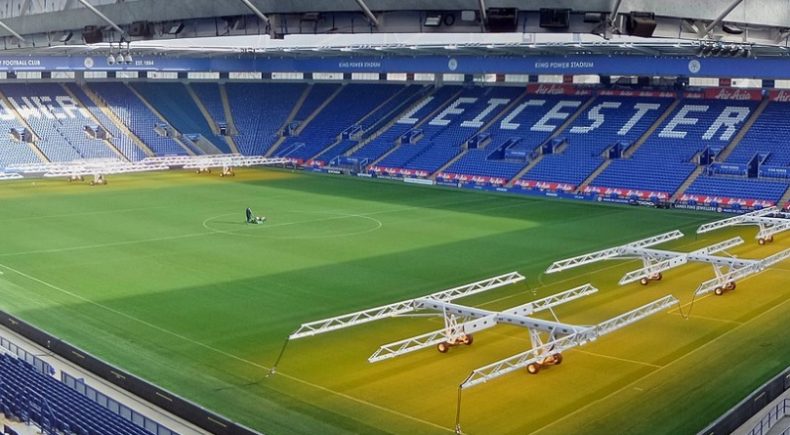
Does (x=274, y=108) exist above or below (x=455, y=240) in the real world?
above

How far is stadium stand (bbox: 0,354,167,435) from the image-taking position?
53.2 ft

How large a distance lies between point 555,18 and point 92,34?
472 inches

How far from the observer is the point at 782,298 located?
1133 inches

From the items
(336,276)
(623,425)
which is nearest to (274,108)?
(336,276)

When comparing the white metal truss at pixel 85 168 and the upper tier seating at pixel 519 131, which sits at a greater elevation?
the upper tier seating at pixel 519 131

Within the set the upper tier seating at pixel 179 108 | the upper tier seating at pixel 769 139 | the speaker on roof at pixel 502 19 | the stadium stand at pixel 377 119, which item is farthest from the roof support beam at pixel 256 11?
the upper tier seating at pixel 179 108

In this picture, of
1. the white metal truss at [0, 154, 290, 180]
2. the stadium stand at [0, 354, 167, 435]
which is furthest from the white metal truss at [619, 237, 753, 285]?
the white metal truss at [0, 154, 290, 180]

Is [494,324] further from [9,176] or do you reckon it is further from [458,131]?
[9,176]

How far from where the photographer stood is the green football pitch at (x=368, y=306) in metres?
19.3

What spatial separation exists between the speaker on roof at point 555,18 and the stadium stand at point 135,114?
57520mm

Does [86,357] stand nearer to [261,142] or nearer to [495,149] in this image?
[495,149]

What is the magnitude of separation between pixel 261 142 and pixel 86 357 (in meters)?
53.0

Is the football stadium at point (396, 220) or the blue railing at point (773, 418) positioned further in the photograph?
the football stadium at point (396, 220)

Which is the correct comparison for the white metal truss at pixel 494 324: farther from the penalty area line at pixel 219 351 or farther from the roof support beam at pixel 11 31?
the roof support beam at pixel 11 31
